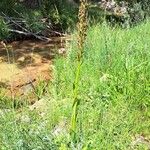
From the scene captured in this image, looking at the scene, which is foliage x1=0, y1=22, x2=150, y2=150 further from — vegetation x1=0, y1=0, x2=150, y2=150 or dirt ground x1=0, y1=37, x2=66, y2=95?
dirt ground x1=0, y1=37, x2=66, y2=95

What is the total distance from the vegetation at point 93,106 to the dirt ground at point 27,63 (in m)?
0.70

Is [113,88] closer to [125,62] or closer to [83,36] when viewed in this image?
[125,62]

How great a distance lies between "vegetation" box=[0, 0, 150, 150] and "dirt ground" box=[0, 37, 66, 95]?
2.29 feet

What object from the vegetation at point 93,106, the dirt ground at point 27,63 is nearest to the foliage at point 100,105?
the vegetation at point 93,106

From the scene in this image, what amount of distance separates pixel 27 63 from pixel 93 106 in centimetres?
376

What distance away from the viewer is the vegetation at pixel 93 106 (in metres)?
3.45

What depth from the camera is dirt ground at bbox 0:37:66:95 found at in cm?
734

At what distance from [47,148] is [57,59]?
4060 mm

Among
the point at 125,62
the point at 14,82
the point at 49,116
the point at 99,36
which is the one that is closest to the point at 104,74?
the point at 125,62

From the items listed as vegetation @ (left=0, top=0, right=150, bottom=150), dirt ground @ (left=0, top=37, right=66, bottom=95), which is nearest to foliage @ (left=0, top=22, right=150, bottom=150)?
vegetation @ (left=0, top=0, right=150, bottom=150)

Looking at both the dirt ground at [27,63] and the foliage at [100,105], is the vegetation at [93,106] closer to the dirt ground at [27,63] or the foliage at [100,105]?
the foliage at [100,105]

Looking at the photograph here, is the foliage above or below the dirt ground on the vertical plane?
above

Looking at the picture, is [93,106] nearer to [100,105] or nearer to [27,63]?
[100,105]

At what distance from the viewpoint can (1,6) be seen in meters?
10.1
